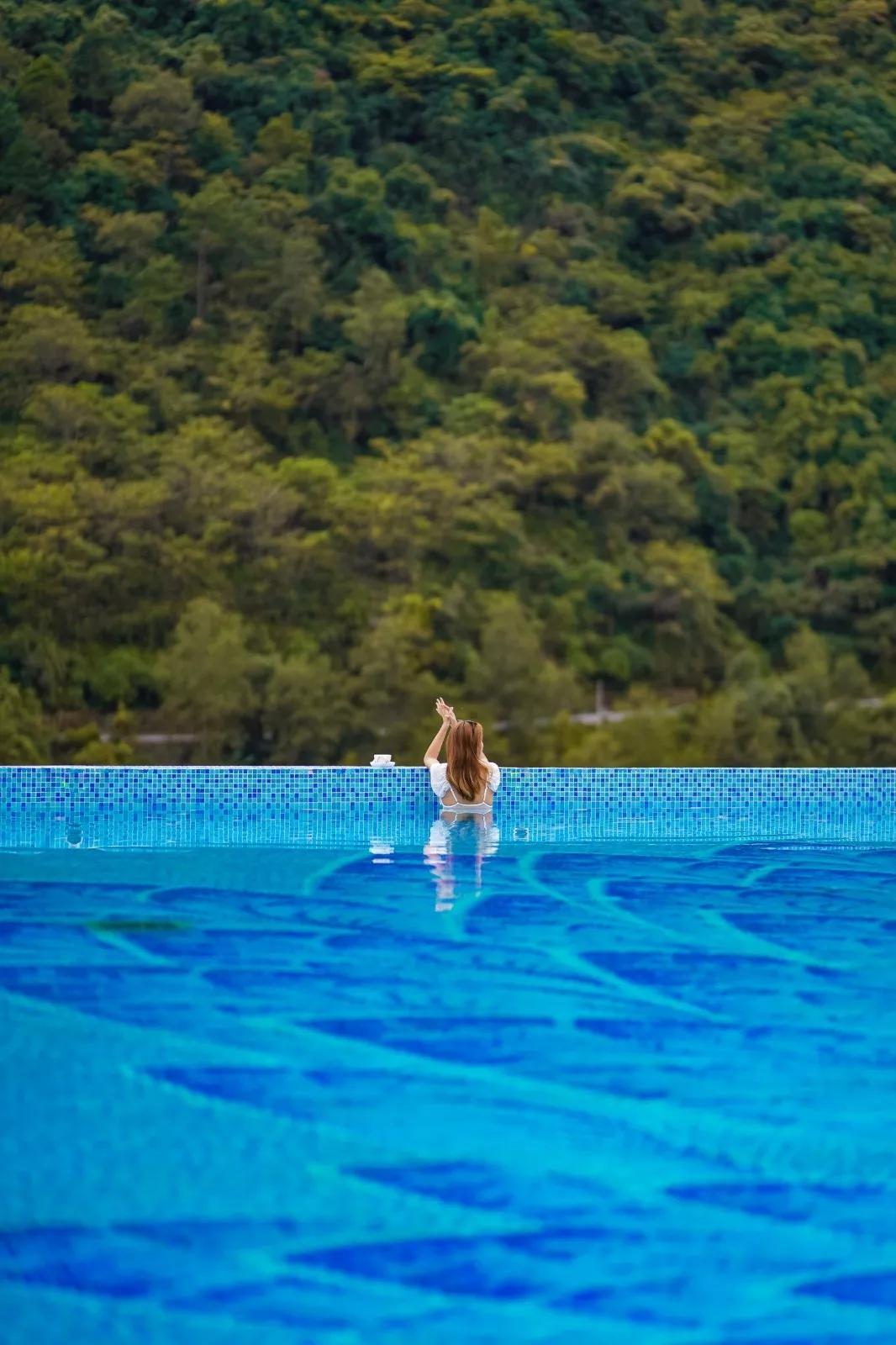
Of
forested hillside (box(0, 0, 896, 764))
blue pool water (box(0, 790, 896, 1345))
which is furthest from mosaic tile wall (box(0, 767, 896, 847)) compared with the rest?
blue pool water (box(0, 790, 896, 1345))

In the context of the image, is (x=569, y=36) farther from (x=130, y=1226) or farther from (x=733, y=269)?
(x=130, y=1226)

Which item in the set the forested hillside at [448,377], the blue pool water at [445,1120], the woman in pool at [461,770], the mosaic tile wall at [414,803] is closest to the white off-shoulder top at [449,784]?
the woman in pool at [461,770]

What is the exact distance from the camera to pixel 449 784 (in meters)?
8.26

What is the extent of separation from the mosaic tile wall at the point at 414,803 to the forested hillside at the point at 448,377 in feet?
6.43

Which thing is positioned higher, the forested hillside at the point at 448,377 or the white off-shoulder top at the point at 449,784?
the forested hillside at the point at 448,377

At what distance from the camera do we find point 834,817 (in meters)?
9.05

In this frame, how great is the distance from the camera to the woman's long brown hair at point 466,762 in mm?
7934

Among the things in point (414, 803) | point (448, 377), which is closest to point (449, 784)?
point (414, 803)

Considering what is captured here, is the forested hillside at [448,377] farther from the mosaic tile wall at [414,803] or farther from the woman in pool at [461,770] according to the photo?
the woman in pool at [461,770]

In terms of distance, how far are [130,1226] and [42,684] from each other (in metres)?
8.36

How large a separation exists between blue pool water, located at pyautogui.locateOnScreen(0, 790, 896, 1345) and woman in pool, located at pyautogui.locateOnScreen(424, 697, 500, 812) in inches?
80.1

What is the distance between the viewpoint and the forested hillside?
10.9 metres

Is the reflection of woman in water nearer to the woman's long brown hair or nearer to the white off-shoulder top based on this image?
the white off-shoulder top

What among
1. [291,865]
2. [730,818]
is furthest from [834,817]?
[291,865]
